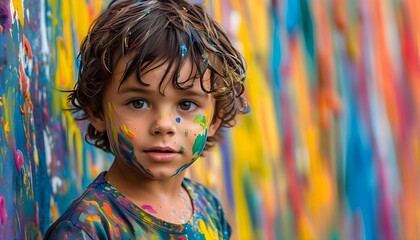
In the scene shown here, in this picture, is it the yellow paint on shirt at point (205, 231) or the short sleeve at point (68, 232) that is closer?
the short sleeve at point (68, 232)

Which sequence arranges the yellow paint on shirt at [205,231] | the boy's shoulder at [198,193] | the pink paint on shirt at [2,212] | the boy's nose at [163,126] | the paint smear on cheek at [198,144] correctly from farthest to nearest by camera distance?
the boy's shoulder at [198,193] < the yellow paint on shirt at [205,231] < the paint smear on cheek at [198,144] < the boy's nose at [163,126] < the pink paint on shirt at [2,212]

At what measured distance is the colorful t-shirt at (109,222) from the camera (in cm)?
191

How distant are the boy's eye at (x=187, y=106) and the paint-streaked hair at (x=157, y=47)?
0.15 ft

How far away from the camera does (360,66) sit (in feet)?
9.57

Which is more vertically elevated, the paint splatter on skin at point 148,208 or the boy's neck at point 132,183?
the boy's neck at point 132,183

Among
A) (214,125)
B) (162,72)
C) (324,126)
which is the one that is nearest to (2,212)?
(162,72)

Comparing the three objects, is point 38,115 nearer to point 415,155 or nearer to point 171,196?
point 171,196

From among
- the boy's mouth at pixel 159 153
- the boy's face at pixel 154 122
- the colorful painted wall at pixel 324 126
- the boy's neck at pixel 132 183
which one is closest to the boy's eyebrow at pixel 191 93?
the boy's face at pixel 154 122

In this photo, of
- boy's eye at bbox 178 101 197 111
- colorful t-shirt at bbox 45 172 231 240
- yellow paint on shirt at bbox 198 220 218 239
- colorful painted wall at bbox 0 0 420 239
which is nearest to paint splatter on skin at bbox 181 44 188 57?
boy's eye at bbox 178 101 197 111

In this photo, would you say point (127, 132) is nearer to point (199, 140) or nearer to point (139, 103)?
point (139, 103)

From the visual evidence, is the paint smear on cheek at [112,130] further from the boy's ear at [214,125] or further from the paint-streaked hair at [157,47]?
the boy's ear at [214,125]

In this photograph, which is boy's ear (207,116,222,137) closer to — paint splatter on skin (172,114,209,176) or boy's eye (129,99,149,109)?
paint splatter on skin (172,114,209,176)

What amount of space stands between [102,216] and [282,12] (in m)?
1.23

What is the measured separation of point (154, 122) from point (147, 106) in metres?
0.04
